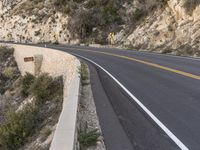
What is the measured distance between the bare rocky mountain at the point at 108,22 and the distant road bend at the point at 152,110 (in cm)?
1374

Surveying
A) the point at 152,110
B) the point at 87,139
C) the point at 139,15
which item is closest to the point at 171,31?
the point at 139,15

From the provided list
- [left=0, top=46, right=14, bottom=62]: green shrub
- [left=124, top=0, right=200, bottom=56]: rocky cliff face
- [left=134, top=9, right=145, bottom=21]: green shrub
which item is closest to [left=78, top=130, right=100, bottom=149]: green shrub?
[left=124, top=0, right=200, bottom=56]: rocky cliff face

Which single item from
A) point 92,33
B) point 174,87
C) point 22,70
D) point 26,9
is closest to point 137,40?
point 22,70

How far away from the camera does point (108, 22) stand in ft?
180

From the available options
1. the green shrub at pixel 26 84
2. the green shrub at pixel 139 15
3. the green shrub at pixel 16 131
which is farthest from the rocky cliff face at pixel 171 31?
the green shrub at pixel 16 131

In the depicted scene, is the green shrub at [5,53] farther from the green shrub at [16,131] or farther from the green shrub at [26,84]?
the green shrub at [16,131]

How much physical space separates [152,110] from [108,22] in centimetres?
4635

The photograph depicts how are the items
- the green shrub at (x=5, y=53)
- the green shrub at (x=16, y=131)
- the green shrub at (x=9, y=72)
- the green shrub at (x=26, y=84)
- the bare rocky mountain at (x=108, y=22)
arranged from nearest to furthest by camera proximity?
the green shrub at (x=16, y=131) → the green shrub at (x=26, y=84) → the bare rocky mountain at (x=108, y=22) → the green shrub at (x=9, y=72) → the green shrub at (x=5, y=53)

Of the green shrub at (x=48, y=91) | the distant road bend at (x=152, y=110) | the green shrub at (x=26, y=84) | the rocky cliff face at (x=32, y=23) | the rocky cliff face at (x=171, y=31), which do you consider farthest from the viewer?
the rocky cliff face at (x=32, y=23)

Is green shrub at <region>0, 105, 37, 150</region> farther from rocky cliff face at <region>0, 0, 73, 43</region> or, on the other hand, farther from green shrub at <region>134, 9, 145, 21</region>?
rocky cliff face at <region>0, 0, 73, 43</region>

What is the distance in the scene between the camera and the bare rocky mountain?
33.3 metres

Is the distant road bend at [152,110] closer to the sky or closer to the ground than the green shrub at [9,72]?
closer to the sky

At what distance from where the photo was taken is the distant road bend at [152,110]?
7.16 m

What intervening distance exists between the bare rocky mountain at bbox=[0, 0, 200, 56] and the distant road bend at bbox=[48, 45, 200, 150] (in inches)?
541
